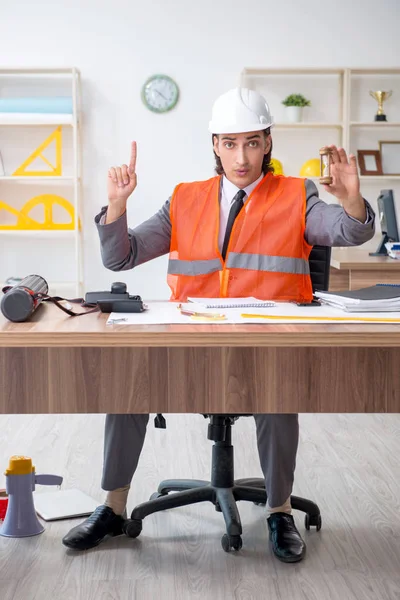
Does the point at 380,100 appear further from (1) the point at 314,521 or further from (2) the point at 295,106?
(1) the point at 314,521

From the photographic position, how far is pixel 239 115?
2.54 m

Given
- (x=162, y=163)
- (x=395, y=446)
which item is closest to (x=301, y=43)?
(x=162, y=163)

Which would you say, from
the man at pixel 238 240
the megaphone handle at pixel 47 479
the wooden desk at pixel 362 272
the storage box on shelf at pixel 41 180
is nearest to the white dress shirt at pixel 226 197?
the man at pixel 238 240

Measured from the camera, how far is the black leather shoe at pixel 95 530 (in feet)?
7.54

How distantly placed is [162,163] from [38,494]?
318cm

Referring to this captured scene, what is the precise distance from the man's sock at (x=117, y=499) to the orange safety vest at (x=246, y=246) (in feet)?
2.00

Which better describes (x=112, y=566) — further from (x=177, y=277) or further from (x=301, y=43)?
(x=301, y=43)

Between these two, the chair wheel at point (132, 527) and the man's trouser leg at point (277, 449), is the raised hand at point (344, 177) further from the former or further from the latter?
the chair wheel at point (132, 527)

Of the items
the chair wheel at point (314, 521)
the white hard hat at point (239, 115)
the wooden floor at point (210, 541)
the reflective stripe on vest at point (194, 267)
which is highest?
the white hard hat at point (239, 115)

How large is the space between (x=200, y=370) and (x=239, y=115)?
3.80 ft

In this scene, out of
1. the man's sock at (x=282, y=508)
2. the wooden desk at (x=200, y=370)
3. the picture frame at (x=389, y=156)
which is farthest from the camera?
the picture frame at (x=389, y=156)

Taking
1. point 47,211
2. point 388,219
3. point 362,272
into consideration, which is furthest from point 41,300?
point 47,211

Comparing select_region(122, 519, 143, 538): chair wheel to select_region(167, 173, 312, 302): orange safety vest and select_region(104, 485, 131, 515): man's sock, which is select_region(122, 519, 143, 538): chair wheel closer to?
select_region(104, 485, 131, 515): man's sock

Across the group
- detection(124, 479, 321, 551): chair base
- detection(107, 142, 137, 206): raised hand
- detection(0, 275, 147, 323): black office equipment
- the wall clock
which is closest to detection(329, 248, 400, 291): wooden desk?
detection(124, 479, 321, 551): chair base
